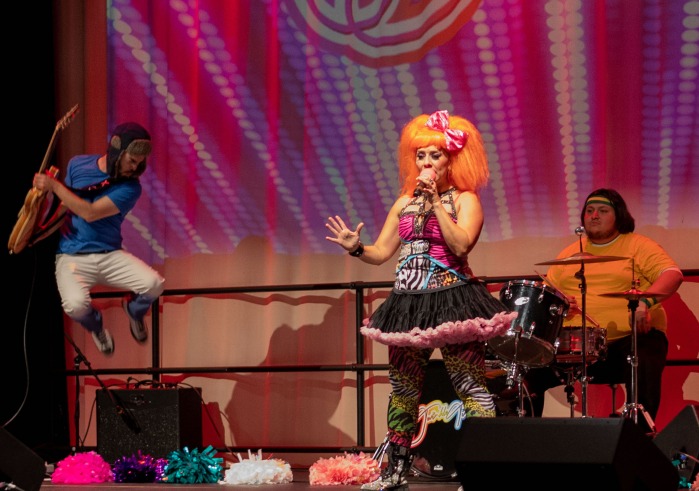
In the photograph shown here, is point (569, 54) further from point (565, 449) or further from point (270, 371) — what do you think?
point (565, 449)

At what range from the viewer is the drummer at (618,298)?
4.70 metres

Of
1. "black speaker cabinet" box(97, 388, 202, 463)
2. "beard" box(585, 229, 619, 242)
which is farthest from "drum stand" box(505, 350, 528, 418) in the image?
"black speaker cabinet" box(97, 388, 202, 463)

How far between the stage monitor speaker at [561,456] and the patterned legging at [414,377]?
3.20ft

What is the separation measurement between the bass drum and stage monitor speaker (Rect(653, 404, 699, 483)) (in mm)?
1066

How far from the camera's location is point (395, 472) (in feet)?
12.2

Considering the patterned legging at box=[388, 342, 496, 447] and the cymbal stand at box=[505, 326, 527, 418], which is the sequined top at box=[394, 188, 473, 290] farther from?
the cymbal stand at box=[505, 326, 527, 418]

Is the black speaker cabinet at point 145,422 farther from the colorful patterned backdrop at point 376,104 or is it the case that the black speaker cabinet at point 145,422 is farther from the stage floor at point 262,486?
the colorful patterned backdrop at point 376,104

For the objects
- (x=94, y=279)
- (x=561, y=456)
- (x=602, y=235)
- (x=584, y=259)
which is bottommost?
(x=561, y=456)

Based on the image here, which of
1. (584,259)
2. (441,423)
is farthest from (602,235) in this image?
(441,423)

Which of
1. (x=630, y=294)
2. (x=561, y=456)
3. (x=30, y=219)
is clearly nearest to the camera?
(x=561, y=456)

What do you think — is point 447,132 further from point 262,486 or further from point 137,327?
point 137,327

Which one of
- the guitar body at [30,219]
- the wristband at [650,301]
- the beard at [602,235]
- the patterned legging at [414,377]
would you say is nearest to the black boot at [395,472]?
the patterned legging at [414,377]

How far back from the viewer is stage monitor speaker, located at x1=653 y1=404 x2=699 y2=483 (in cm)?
351

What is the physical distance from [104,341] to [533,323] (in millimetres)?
2299
